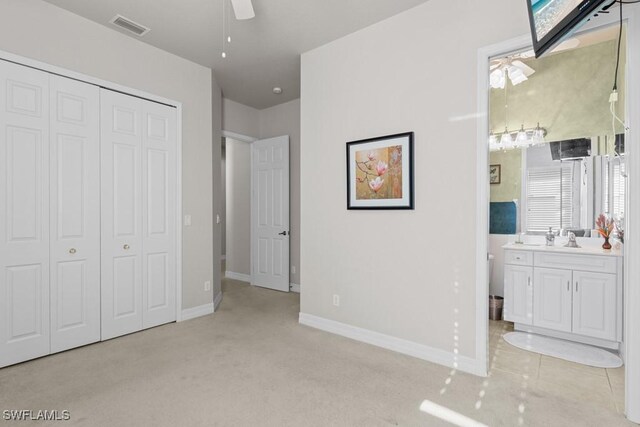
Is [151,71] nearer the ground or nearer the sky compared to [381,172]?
nearer the sky

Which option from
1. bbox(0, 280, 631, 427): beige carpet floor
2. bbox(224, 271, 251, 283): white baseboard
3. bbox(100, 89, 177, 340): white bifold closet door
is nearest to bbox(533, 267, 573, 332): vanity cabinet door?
bbox(0, 280, 631, 427): beige carpet floor

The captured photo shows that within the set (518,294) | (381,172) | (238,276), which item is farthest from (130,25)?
(518,294)

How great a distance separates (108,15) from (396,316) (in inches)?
144

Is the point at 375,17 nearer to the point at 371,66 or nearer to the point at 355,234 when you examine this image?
the point at 371,66

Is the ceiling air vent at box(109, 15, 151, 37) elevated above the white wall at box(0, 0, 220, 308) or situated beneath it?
elevated above

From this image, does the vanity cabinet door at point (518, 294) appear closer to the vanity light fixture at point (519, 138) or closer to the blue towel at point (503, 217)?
the blue towel at point (503, 217)

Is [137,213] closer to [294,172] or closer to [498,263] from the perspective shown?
[294,172]

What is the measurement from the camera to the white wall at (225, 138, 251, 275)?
5727mm

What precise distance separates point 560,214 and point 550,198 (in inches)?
7.9

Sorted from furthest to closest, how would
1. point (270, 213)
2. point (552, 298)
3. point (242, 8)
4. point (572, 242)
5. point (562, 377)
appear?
1. point (270, 213)
2. point (572, 242)
3. point (552, 298)
4. point (562, 377)
5. point (242, 8)

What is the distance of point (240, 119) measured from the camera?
5.14 meters

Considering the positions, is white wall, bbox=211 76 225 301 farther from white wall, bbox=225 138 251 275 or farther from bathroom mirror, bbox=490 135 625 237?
bathroom mirror, bbox=490 135 625 237

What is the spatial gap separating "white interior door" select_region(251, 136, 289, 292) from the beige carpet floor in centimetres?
202

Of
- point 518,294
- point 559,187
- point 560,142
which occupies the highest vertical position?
point 560,142
